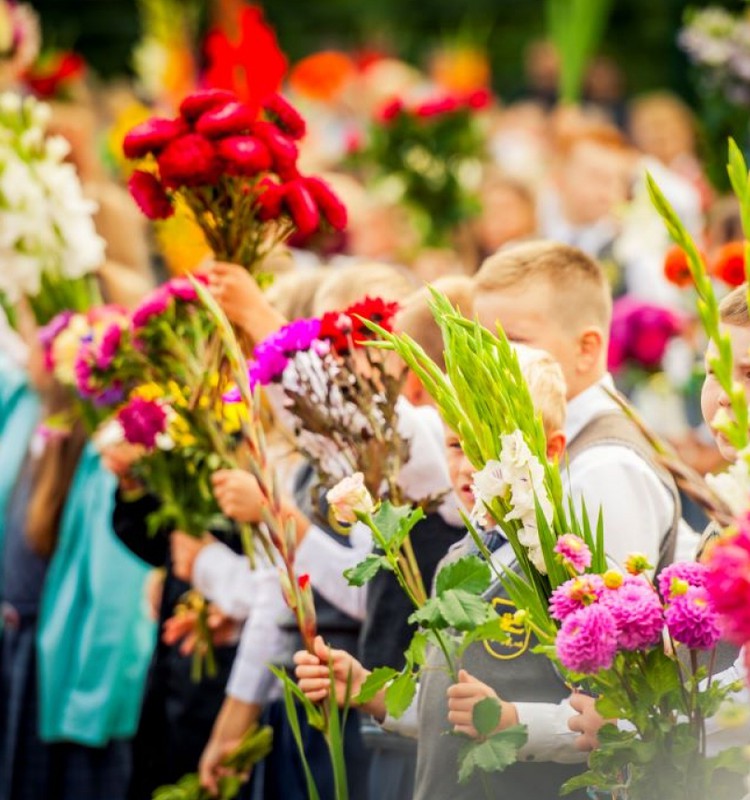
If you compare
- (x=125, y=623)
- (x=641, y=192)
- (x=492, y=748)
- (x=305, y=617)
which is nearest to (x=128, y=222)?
(x=125, y=623)

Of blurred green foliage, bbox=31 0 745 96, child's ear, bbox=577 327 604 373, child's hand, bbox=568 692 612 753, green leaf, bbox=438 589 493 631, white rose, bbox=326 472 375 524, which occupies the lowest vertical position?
child's hand, bbox=568 692 612 753

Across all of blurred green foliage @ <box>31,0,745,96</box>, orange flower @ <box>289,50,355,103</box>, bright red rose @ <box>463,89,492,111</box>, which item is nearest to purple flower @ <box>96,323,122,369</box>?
bright red rose @ <box>463,89,492,111</box>

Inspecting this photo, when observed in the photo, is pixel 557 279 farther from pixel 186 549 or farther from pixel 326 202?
pixel 186 549

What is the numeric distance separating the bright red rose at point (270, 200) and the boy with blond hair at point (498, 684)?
56cm

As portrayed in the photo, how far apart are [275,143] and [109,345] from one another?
27.0 inches

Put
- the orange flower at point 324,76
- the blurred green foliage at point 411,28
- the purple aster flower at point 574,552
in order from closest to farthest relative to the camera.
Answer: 1. the purple aster flower at point 574,552
2. the orange flower at point 324,76
3. the blurred green foliage at point 411,28

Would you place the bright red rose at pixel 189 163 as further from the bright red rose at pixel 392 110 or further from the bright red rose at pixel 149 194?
the bright red rose at pixel 392 110

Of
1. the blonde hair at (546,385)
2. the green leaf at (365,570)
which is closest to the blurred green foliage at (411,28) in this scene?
the blonde hair at (546,385)

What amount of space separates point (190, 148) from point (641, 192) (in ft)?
9.69

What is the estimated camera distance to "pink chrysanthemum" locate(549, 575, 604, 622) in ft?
6.52

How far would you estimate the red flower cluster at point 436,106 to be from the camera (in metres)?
6.12

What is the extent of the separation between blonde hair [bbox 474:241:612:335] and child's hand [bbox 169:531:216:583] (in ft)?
3.25

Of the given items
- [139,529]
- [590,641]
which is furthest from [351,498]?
[139,529]

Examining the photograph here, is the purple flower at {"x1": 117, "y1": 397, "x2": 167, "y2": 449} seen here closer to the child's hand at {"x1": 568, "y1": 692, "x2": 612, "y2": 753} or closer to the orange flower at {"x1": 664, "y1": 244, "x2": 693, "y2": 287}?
the orange flower at {"x1": 664, "y1": 244, "x2": 693, "y2": 287}
